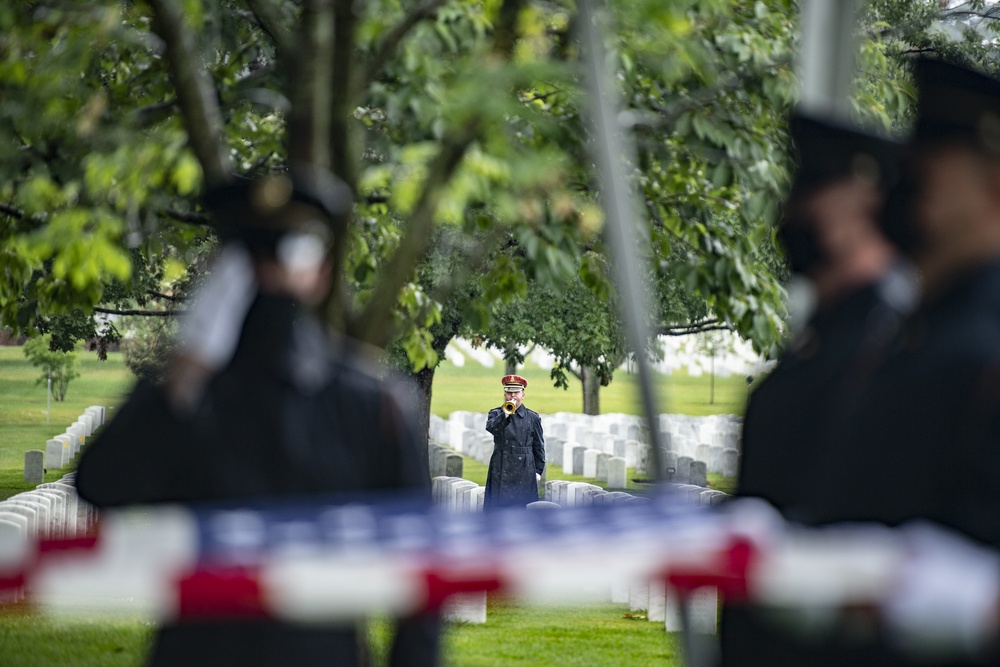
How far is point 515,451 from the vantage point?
1248 centimetres

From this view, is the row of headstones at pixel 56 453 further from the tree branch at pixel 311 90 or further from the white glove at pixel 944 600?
the white glove at pixel 944 600

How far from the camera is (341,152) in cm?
475

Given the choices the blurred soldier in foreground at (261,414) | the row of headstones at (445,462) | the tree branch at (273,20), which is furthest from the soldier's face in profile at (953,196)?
the row of headstones at (445,462)

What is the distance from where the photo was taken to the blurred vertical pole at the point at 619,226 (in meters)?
2.54

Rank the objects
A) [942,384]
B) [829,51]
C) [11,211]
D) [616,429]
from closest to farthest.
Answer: [942,384] < [829,51] < [11,211] < [616,429]

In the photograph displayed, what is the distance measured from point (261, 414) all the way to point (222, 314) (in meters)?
0.24

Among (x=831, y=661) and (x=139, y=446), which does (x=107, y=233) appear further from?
(x=831, y=661)

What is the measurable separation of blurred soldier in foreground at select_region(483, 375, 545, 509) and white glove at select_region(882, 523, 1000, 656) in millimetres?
10494

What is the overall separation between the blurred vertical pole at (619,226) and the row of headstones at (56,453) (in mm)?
17155

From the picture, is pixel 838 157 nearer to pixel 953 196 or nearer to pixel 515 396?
pixel 953 196

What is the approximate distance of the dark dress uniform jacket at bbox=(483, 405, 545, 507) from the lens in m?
12.4

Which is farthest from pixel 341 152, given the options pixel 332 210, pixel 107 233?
pixel 332 210

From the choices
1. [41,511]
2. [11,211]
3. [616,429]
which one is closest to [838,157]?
[11,211]

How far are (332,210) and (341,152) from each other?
6.29 feet
